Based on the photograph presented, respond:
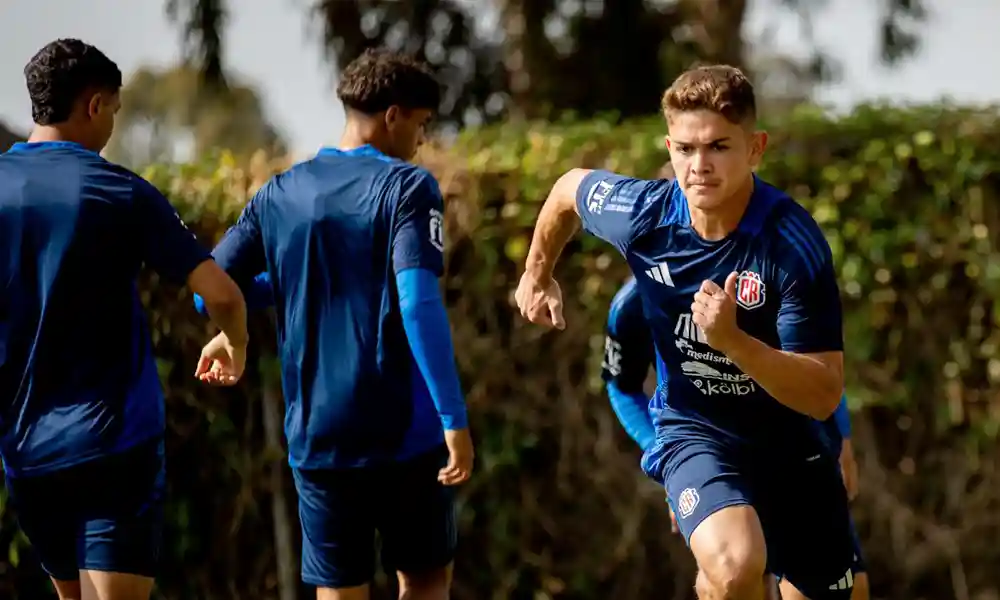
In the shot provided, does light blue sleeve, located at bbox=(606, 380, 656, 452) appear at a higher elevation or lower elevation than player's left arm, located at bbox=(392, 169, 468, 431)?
lower

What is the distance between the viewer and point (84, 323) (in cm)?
387

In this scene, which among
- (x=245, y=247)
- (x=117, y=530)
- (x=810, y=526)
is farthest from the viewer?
(x=245, y=247)

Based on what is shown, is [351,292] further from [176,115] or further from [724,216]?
[176,115]

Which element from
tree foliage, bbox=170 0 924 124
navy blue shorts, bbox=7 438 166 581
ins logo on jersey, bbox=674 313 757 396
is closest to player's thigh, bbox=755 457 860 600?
ins logo on jersey, bbox=674 313 757 396

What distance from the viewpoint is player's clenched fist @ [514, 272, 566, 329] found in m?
4.23

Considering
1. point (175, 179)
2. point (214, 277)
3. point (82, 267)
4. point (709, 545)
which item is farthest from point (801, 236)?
point (175, 179)

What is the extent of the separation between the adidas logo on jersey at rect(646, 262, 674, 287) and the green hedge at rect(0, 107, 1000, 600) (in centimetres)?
198

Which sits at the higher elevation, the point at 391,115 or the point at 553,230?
the point at 391,115

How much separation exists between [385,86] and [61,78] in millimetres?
972

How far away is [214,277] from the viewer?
3893 mm

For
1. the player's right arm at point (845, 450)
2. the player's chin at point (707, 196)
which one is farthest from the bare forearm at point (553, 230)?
the player's right arm at point (845, 450)

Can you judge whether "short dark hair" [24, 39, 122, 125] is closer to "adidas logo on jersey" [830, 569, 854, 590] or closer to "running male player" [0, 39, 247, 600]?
"running male player" [0, 39, 247, 600]

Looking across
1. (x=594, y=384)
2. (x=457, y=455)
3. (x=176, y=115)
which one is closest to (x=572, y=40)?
(x=594, y=384)

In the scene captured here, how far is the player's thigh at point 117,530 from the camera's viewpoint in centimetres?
393
